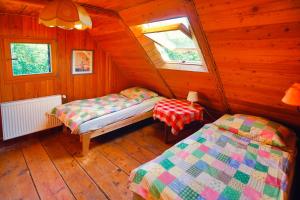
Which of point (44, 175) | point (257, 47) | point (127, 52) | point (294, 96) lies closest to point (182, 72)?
point (127, 52)

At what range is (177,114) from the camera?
2.84 m

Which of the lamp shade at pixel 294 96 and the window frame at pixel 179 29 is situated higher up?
the window frame at pixel 179 29

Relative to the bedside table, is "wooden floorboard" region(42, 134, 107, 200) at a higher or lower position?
lower

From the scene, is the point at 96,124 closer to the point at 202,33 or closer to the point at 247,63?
the point at 202,33

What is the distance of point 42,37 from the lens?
292cm

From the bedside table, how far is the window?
66cm

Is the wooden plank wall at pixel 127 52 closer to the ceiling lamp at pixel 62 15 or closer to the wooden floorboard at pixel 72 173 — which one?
the ceiling lamp at pixel 62 15

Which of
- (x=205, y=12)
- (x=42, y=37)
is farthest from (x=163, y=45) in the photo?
(x=42, y=37)

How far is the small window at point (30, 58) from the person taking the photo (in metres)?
2.75

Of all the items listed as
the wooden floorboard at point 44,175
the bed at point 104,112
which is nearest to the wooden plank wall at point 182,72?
the bed at point 104,112

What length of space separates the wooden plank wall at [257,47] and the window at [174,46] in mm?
453

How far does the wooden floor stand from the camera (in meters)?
1.98

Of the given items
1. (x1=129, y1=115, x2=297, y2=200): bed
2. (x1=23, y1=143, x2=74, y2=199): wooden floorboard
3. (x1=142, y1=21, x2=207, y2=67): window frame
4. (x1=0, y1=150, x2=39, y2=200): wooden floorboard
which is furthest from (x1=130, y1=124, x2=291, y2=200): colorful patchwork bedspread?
(x1=0, y1=150, x2=39, y2=200): wooden floorboard

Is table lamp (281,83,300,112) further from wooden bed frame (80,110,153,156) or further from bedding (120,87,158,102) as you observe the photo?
bedding (120,87,158,102)
